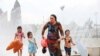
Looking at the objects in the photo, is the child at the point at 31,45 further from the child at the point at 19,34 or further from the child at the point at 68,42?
the child at the point at 68,42

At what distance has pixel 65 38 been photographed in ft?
14.7

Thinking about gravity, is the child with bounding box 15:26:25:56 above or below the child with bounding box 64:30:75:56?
above

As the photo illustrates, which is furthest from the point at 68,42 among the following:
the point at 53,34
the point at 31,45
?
the point at 31,45

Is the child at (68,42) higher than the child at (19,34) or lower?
lower

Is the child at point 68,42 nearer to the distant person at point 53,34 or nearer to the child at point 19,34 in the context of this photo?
the distant person at point 53,34

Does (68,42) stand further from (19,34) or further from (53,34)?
(19,34)

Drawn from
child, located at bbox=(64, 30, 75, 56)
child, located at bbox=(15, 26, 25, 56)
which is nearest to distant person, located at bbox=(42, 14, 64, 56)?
child, located at bbox=(64, 30, 75, 56)

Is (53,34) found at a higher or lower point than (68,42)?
higher

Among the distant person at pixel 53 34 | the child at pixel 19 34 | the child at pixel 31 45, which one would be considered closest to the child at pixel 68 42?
the distant person at pixel 53 34

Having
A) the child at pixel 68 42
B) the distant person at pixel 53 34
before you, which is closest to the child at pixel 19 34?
the distant person at pixel 53 34

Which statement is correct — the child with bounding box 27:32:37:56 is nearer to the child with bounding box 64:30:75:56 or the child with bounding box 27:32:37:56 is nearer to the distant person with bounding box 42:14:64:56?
the distant person with bounding box 42:14:64:56

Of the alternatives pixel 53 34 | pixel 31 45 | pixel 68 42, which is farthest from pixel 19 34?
pixel 68 42

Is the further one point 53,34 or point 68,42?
point 68,42

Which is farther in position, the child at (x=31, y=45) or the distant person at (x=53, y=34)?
the child at (x=31, y=45)
